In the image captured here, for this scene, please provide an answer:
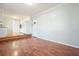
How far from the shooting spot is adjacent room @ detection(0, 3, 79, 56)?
6.78ft

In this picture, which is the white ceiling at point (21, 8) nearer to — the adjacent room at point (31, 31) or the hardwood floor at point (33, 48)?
the adjacent room at point (31, 31)

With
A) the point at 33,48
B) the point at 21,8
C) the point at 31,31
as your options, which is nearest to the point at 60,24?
the point at 31,31

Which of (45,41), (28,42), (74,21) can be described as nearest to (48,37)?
(45,41)

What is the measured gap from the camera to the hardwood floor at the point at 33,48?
2039mm

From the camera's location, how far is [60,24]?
2820 mm

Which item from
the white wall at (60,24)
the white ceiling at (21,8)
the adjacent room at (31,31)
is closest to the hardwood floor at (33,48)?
the adjacent room at (31,31)

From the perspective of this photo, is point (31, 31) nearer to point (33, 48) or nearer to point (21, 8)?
point (33, 48)

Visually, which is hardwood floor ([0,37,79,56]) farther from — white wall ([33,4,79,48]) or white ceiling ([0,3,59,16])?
white ceiling ([0,3,59,16])

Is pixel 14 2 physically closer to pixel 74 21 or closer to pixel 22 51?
pixel 22 51

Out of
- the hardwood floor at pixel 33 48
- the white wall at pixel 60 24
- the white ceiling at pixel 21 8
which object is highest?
the white ceiling at pixel 21 8

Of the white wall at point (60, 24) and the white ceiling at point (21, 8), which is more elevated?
the white ceiling at point (21, 8)

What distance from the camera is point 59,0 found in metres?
1.96

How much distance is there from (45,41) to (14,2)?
1193mm

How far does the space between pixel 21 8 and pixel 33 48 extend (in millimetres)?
938
